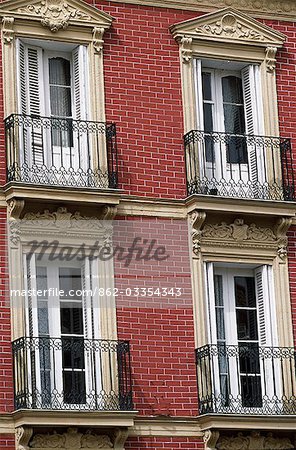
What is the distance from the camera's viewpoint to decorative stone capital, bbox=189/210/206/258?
26969mm

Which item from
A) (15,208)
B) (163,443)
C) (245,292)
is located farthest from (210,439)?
(15,208)

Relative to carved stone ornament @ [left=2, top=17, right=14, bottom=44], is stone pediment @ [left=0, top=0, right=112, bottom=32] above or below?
above

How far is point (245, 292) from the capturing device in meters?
27.8

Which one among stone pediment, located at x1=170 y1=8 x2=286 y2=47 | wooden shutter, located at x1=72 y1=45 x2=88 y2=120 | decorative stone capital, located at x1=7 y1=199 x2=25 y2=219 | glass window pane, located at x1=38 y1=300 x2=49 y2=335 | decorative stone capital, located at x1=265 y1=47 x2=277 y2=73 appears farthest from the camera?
decorative stone capital, located at x1=265 y1=47 x2=277 y2=73

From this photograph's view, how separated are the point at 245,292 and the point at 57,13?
19.0 ft

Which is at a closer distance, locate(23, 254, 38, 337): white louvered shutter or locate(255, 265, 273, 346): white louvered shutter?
locate(23, 254, 38, 337): white louvered shutter

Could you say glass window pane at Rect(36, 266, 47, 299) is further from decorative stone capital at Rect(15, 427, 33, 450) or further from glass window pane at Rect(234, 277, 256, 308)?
glass window pane at Rect(234, 277, 256, 308)

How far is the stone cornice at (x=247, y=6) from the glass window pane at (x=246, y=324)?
5.43 meters

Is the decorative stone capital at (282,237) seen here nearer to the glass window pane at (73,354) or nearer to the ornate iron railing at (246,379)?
the ornate iron railing at (246,379)

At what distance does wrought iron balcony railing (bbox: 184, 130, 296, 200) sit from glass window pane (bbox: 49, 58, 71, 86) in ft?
7.53

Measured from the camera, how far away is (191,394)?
86.7 feet

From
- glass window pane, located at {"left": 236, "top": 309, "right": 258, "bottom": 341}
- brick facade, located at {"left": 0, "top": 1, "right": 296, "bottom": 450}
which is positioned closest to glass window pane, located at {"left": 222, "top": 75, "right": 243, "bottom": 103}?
brick facade, located at {"left": 0, "top": 1, "right": 296, "bottom": 450}

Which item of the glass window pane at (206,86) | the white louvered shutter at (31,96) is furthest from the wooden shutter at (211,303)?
the white louvered shutter at (31,96)

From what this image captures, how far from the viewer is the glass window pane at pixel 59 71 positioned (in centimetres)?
2741
